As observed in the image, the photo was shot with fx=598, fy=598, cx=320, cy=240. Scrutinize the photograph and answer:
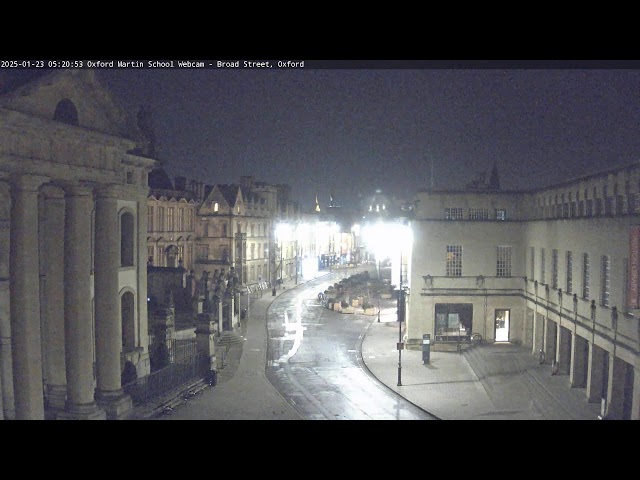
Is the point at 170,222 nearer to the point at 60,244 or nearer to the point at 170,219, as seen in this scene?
the point at 170,219

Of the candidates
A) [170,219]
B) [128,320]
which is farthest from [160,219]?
[128,320]

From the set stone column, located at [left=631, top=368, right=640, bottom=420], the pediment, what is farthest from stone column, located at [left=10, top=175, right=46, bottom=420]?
stone column, located at [left=631, top=368, right=640, bottom=420]

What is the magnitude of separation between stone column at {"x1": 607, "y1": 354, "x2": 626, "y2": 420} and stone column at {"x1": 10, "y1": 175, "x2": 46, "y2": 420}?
651 inches

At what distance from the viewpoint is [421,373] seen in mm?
26531

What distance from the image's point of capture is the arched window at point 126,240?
20.9 meters

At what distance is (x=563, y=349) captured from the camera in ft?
81.3

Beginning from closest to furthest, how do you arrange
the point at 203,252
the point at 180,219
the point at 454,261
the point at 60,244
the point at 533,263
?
the point at 60,244
the point at 533,263
the point at 454,261
the point at 180,219
the point at 203,252

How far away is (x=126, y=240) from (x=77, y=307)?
558 cm

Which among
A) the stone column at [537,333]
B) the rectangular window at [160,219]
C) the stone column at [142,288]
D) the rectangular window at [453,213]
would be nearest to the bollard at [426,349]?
the stone column at [537,333]

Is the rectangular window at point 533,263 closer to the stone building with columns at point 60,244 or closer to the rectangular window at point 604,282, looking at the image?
the rectangular window at point 604,282

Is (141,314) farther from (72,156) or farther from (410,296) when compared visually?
(410,296)

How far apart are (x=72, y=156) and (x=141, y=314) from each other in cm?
822

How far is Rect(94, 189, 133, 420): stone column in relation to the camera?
16969 millimetres
